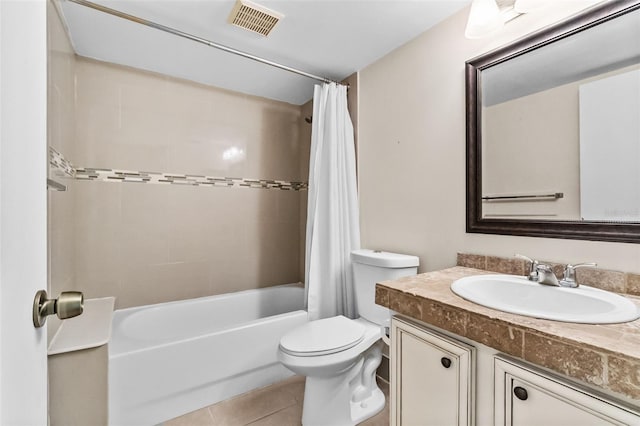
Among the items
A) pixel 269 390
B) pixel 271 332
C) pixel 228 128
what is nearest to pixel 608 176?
pixel 271 332

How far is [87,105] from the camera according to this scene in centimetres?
200

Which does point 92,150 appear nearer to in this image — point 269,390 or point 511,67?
point 269,390

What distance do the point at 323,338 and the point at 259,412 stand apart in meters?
0.60

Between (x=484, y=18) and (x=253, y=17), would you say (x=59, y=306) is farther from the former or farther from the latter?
(x=484, y=18)

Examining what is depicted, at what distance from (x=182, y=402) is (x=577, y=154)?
2220mm

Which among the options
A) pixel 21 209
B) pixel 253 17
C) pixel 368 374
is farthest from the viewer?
pixel 368 374

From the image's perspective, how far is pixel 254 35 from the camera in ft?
5.83

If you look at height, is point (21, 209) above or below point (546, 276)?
above

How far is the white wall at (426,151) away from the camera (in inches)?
54.6

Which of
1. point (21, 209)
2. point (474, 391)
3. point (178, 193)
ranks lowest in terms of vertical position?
point (474, 391)

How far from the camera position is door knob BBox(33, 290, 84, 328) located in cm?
54

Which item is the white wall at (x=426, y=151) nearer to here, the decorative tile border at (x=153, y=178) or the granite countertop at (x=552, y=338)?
the granite countertop at (x=552, y=338)

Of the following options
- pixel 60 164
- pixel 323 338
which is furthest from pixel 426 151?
pixel 60 164

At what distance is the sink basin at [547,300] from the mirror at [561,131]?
25 cm
